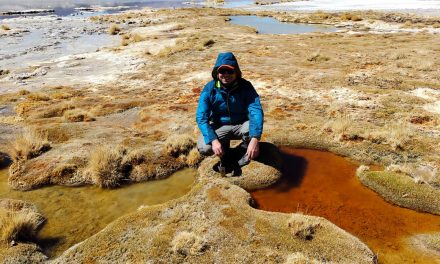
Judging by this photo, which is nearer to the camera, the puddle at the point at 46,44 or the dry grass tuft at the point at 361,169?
the dry grass tuft at the point at 361,169

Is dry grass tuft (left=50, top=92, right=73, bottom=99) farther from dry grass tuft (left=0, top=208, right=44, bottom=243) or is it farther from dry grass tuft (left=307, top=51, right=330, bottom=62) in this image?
dry grass tuft (left=307, top=51, right=330, bottom=62)

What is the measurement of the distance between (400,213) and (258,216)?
3.05 meters

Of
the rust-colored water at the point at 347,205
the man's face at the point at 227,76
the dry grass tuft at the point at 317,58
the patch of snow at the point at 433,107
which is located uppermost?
the man's face at the point at 227,76

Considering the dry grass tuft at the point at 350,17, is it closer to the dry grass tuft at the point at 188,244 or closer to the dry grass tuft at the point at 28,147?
the dry grass tuft at the point at 28,147

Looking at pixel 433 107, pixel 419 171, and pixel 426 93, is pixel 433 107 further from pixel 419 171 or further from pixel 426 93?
pixel 419 171

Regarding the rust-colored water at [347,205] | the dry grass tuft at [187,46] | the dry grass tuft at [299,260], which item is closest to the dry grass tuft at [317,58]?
the dry grass tuft at [187,46]

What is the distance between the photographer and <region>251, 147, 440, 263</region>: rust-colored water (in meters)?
6.34

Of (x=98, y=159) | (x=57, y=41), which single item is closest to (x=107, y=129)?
(x=98, y=159)

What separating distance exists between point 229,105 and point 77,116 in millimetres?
7244

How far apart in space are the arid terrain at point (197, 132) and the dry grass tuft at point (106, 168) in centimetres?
4

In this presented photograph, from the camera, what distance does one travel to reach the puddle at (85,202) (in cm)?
696

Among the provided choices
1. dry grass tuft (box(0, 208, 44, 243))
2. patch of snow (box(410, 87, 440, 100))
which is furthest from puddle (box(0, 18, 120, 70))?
patch of snow (box(410, 87, 440, 100))

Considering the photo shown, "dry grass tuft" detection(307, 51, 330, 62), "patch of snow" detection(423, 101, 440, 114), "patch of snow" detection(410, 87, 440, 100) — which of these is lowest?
"patch of snow" detection(423, 101, 440, 114)

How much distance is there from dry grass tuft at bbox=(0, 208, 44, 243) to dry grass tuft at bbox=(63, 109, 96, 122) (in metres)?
6.46
